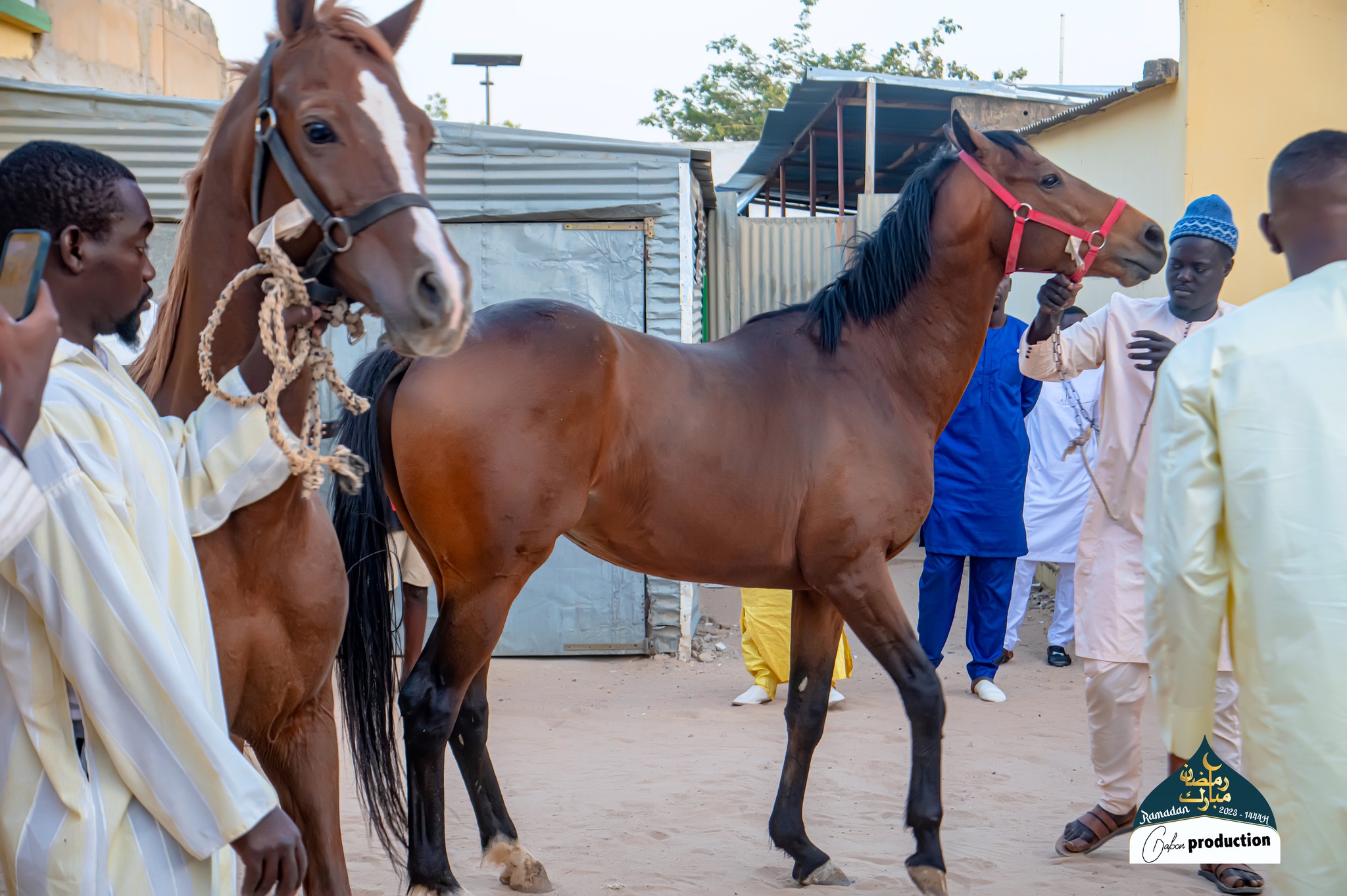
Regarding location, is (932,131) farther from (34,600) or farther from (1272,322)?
(34,600)

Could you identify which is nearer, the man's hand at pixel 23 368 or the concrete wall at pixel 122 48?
the man's hand at pixel 23 368

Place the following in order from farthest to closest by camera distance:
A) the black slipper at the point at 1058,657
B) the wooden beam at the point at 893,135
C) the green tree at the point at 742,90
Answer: the green tree at the point at 742,90 → the wooden beam at the point at 893,135 → the black slipper at the point at 1058,657

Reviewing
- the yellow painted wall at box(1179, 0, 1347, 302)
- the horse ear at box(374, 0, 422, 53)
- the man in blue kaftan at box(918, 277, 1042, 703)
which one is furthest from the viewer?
the yellow painted wall at box(1179, 0, 1347, 302)

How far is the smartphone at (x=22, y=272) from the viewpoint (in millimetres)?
1291

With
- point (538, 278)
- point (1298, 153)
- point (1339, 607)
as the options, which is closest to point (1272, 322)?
point (1298, 153)

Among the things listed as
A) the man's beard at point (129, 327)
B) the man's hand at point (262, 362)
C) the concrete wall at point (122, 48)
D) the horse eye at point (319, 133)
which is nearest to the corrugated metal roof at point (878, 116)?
the concrete wall at point (122, 48)

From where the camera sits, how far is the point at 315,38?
1869 millimetres

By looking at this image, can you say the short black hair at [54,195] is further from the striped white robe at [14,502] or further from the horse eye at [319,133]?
the striped white robe at [14,502]

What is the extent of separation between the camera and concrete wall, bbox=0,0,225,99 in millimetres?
6941

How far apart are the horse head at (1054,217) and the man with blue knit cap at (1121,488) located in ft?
0.36

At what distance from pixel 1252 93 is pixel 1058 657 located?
146 inches

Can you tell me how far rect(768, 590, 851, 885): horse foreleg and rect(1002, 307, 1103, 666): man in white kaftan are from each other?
11.7 ft

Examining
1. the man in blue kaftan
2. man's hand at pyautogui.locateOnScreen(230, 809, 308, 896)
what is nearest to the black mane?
the man in blue kaftan

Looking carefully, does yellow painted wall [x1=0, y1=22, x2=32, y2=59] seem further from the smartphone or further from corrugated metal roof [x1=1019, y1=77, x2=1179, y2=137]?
corrugated metal roof [x1=1019, y1=77, x2=1179, y2=137]
